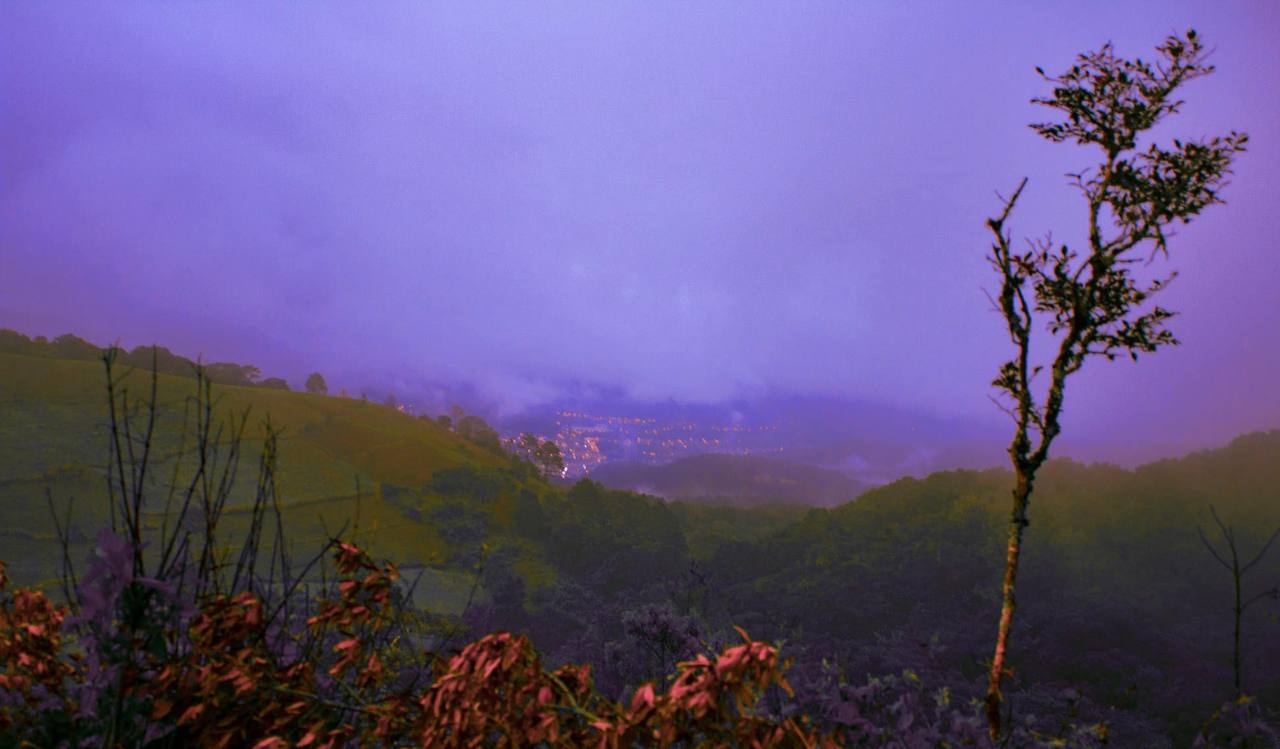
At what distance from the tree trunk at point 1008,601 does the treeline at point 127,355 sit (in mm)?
46031

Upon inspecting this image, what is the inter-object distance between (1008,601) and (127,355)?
197 feet

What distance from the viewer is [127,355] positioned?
169 ft

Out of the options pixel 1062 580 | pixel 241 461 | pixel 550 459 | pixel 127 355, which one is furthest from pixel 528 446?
pixel 1062 580

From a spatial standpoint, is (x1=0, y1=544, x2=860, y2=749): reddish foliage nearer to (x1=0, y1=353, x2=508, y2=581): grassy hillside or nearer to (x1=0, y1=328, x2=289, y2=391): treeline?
(x1=0, y1=353, x2=508, y2=581): grassy hillside

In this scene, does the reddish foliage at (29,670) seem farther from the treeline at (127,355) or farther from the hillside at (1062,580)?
the treeline at (127,355)

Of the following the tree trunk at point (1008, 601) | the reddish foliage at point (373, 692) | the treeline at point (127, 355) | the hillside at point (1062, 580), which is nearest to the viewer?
the reddish foliage at point (373, 692)

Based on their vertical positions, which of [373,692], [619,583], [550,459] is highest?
[373,692]

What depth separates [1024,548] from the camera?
25.5 meters

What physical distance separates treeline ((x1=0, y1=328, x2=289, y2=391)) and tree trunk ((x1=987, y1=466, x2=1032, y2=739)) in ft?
151

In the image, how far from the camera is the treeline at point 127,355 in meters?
47.2

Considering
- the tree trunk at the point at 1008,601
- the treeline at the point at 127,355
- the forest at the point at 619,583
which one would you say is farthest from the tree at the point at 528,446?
the tree trunk at the point at 1008,601

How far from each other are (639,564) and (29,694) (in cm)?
2825

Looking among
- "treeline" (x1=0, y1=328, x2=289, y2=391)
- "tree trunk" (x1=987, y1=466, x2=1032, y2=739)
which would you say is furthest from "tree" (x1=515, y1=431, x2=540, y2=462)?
"tree trunk" (x1=987, y1=466, x2=1032, y2=739)

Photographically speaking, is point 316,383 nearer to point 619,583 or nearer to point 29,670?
point 619,583
